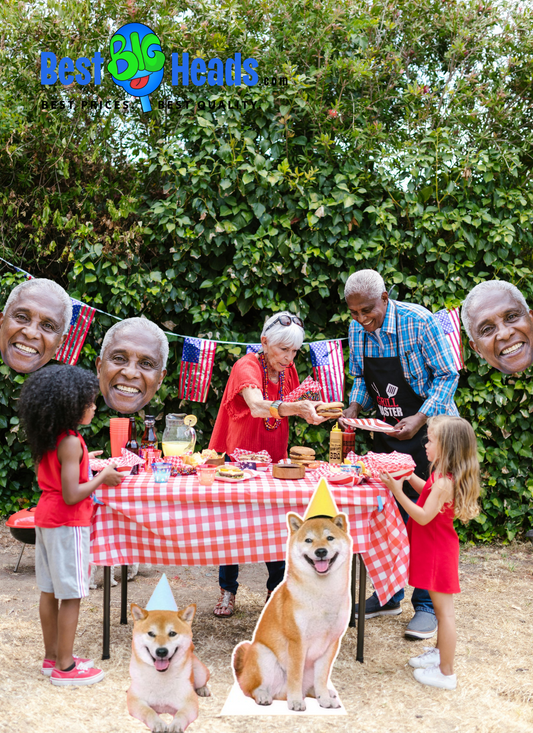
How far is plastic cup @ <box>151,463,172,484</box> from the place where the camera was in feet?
9.32

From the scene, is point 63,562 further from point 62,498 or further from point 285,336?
point 285,336

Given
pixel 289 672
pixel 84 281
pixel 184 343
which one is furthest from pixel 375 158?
pixel 289 672

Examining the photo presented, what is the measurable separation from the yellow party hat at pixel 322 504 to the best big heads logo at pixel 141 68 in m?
3.49

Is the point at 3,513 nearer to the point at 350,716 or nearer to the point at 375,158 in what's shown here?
the point at 350,716

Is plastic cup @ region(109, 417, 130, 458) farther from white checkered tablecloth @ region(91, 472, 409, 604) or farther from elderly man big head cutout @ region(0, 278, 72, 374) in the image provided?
elderly man big head cutout @ region(0, 278, 72, 374)

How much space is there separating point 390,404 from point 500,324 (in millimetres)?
1276

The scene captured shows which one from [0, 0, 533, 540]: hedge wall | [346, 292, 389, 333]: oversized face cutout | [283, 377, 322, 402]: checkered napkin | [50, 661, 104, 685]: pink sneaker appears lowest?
[50, 661, 104, 685]: pink sneaker

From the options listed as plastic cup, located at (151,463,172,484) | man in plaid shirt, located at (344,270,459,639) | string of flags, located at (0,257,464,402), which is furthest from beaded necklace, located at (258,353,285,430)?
string of flags, located at (0,257,464,402)

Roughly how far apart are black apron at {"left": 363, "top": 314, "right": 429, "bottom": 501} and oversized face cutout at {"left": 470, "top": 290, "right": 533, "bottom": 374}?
1097 mm

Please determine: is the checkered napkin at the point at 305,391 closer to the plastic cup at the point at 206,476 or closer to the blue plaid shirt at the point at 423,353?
the blue plaid shirt at the point at 423,353

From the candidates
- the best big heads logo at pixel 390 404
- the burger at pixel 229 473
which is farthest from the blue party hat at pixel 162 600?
the best big heads logo at pixel 390 404

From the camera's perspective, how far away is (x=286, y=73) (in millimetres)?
4535

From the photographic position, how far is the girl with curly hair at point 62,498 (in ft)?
8.58

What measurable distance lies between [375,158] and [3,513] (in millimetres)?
4063
